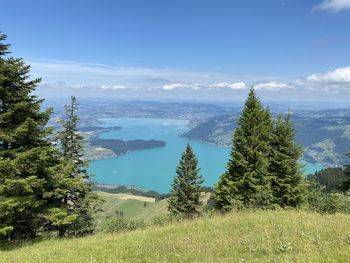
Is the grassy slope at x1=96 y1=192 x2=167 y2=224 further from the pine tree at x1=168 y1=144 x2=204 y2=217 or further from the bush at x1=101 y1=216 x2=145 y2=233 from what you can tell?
the bush at x1=101 y1=216 x2=145 y2=233

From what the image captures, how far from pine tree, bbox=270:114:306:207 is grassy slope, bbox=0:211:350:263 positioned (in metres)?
19.0

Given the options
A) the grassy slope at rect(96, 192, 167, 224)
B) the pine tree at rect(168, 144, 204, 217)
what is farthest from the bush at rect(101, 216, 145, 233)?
the grassy slope at rect(96, 192, 167, 224)

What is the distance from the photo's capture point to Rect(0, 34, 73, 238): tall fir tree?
47.4 feet

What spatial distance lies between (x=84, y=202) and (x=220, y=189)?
11.9m

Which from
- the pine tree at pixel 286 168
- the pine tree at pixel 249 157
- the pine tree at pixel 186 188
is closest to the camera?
the pine tree at pixel 249 157

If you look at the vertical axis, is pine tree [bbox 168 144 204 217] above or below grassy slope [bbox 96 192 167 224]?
above

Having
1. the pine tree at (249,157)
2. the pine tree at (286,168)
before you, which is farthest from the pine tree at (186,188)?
the pine tree at (286,168)

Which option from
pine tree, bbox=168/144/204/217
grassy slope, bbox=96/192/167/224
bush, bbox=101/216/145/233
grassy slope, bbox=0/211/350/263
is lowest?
grassy slope, bbox=96/192/167/224

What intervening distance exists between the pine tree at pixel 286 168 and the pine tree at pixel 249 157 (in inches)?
47.0

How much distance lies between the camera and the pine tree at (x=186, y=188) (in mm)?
44469

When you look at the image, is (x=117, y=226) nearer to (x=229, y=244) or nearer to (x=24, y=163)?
(x=24, y=163)

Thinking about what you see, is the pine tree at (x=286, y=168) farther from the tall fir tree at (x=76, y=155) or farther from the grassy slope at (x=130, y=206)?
the grassy slope at (x=130, y=206)

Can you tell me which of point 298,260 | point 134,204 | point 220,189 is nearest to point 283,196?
point 220,189

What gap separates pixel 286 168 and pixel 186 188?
1747 centimetres
